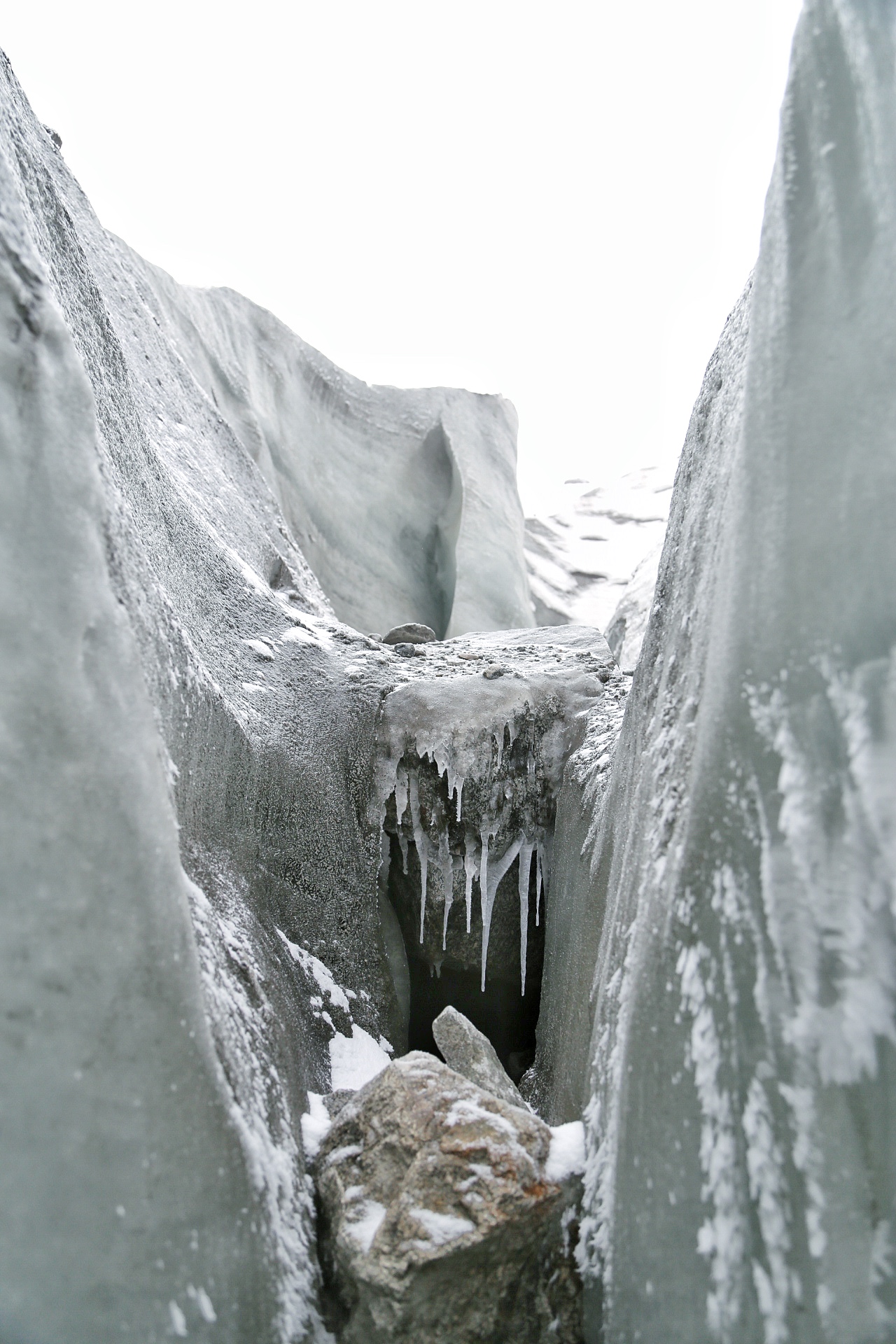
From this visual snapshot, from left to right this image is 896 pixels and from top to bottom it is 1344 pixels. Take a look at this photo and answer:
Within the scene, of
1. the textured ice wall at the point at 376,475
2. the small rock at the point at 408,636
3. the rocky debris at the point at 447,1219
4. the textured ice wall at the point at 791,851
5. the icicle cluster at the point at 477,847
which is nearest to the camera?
the textured ice wall at the point at 791,851

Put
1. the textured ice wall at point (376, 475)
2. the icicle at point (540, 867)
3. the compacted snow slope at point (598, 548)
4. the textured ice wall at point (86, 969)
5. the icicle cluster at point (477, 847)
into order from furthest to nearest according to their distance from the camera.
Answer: the compacted snow slope at point (598, 548) → the textured ice wall at point (376, 475) → the icicle at point (540, 867) → the icicle cluster at point (477, 847) → the textured ice wall at point (86, 969)

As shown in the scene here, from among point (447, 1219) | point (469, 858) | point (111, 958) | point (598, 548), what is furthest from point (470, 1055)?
point (598, 548)

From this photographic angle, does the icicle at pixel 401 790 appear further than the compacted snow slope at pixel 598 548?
No

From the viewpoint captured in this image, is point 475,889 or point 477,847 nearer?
point 477,847

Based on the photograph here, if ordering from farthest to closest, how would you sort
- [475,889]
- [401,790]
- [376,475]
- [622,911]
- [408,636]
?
[376,475] → [408,636] → [475,889] → [401,790] → [622,911]

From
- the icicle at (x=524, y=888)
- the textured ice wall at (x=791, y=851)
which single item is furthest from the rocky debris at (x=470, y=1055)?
the icicle at (x=524, y=888)

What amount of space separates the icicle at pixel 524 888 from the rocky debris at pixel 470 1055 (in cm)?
Answer: 143

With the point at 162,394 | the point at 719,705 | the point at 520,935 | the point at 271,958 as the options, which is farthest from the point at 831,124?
the point at 162,394

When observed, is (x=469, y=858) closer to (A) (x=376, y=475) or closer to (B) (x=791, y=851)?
(B) (x=791, y=851)

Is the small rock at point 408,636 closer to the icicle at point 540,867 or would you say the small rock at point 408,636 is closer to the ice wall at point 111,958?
the icicle at point 540,867

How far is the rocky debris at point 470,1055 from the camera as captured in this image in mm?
2562

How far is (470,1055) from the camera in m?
2.61

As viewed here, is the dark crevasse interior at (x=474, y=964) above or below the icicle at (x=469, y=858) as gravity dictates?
below

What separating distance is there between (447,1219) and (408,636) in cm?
365
